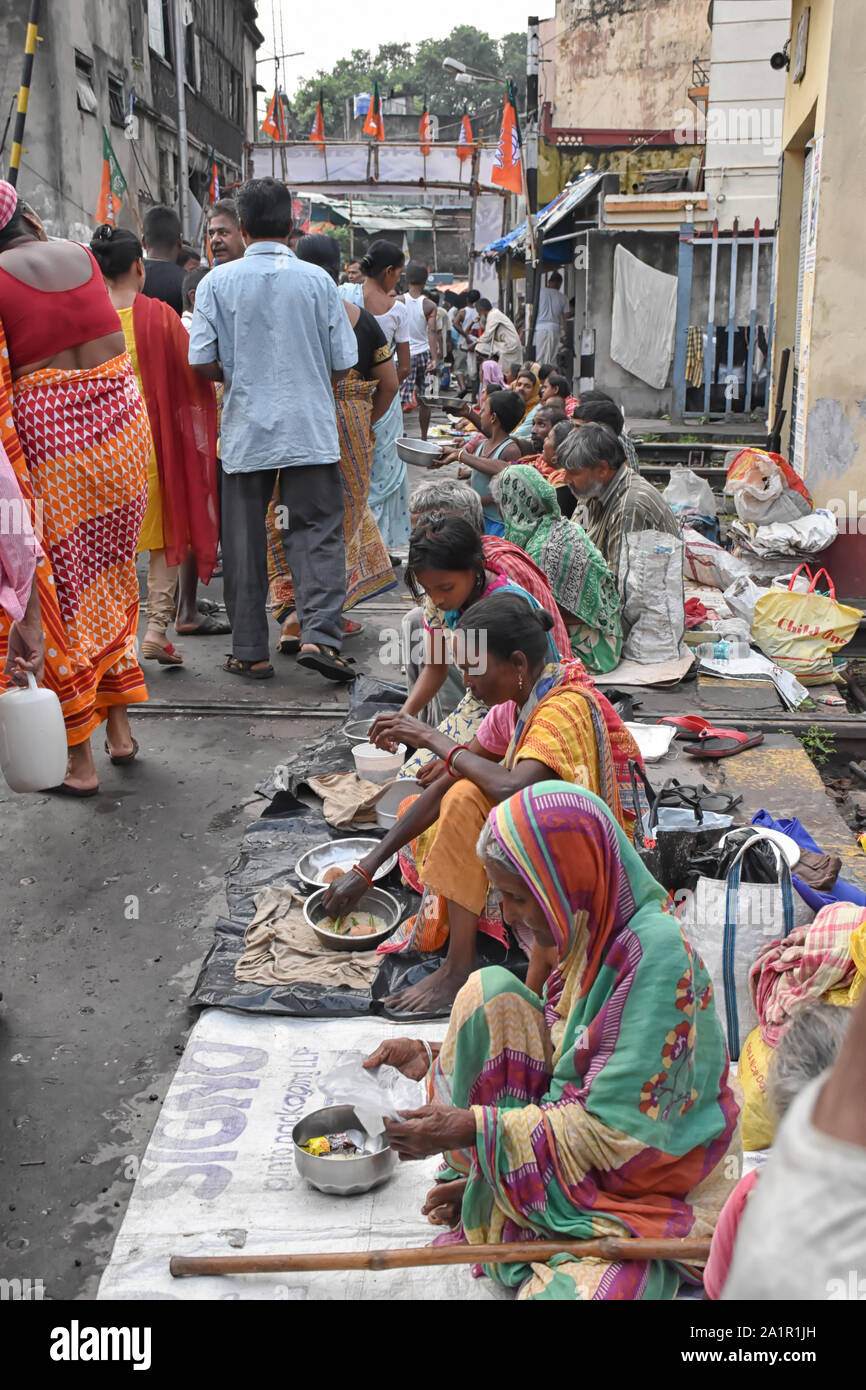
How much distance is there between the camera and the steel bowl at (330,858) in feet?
11.4

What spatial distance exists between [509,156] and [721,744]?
690 inches

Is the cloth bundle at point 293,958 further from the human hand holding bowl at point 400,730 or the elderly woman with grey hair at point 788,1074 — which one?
the elderly woman with grey hair at point 788,1074

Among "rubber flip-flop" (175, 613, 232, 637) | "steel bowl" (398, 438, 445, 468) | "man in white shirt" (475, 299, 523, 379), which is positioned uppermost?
"man in white shirt" (475, 299, 523, 379)

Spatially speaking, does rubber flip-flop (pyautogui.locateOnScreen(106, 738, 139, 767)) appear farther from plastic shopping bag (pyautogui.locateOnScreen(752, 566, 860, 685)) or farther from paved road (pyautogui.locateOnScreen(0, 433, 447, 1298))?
plastic shopping bag (pyautogui.locateOnScreen(752, 566, 860, 685))

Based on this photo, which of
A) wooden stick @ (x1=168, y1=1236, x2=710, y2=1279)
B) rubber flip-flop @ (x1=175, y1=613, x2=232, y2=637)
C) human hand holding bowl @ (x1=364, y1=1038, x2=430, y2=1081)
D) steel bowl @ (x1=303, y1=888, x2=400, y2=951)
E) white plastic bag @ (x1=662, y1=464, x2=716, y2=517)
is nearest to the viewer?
wooden stick @ (x1=168, y1=1236, x2=710, y2=1279)

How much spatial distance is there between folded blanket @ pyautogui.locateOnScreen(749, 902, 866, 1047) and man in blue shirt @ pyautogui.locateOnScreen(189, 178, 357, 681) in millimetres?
2912

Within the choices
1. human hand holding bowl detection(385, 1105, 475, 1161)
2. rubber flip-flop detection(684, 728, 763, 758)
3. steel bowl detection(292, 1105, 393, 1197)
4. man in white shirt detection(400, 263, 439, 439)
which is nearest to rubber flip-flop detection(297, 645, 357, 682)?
rubber flip-flop detection(684, 728, 763, 758)

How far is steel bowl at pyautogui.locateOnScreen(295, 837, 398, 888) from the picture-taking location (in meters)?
3.48

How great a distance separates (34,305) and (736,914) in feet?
8.55

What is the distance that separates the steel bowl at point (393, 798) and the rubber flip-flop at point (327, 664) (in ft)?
4.79

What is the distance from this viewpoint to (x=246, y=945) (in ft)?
10.4

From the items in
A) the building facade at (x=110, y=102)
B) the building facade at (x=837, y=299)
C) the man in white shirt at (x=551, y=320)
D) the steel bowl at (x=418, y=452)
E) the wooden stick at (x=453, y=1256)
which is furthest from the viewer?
the man in white shirt at (x=551, y=320)

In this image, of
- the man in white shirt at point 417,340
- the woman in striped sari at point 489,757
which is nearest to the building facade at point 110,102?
the man in white shirt at point 417,340
